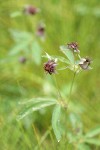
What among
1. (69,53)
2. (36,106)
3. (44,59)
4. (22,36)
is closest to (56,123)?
(36,106)

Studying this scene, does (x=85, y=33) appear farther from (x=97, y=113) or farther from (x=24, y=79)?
(x=97, y=113)

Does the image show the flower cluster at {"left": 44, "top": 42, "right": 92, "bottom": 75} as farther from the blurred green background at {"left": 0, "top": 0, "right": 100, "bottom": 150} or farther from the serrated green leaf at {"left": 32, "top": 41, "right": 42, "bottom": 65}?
the serrated green leaf at {"left": 32, "top": 41, "right": 42, "bottom": 65}

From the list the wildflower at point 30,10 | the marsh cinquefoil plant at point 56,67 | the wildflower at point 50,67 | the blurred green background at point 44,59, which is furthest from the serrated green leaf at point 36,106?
the wildflower at point 30,10

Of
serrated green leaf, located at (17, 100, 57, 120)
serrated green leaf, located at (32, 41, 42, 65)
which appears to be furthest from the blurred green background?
serrated green leaf, located at (17, 100, 57, 120)

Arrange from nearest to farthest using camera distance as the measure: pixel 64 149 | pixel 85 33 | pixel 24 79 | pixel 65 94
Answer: pixel 64 149 → pixel 65 94 → pixel 24 79 → pixel 85 33

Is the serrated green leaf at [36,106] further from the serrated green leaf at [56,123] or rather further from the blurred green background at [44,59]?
the blurred green background at [44,59]

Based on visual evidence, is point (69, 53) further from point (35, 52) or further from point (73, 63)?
point (35, 52)

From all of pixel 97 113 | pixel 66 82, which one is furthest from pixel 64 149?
pixel 66 82

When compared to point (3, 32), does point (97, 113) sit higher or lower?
lower
